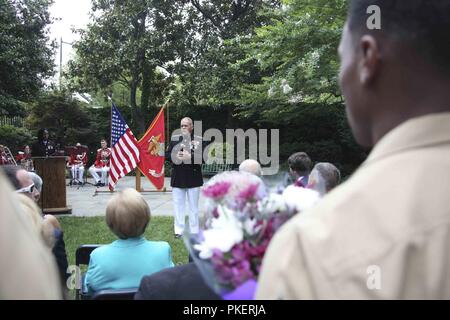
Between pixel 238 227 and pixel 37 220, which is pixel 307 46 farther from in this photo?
pixel 238 227

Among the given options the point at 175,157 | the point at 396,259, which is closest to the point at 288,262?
the point at 396,259

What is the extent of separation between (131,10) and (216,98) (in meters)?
5.63

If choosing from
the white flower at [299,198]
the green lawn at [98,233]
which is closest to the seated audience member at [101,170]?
the green lawn at [98,233]

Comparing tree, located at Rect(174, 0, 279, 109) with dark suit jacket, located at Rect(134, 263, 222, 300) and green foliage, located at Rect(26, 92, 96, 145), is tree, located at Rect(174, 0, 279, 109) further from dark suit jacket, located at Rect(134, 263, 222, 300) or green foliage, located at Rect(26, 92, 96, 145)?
dark suit jacket, located at Rect(134, 263, 222, 300)

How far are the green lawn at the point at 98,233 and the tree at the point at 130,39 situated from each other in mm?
14067

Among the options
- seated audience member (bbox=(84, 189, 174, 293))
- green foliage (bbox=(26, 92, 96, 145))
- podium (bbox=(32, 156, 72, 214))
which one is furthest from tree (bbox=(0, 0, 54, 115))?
seated audience member (bbox=(84, 189, 174, 293))

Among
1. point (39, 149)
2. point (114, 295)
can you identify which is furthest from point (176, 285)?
point (39, 149)

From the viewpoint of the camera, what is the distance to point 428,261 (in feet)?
2.88

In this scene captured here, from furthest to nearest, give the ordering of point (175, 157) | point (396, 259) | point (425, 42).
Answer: point (175, 157)
point (425, 42)
point (396, 259)

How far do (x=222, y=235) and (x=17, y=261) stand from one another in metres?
0.71

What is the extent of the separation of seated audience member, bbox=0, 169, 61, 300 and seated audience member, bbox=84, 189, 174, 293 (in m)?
2.58

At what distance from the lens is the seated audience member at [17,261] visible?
814 mm

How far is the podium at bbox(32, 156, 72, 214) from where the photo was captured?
9836 mm
